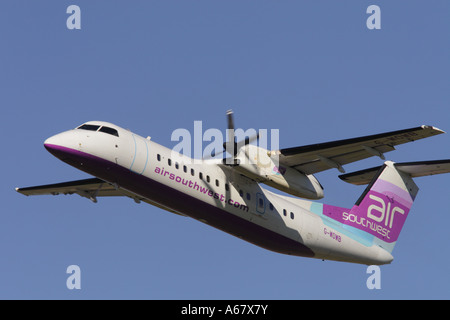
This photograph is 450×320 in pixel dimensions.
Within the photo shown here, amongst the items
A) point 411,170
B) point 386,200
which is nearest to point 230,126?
point 386,200

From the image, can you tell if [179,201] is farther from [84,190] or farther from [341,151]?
[84,190]

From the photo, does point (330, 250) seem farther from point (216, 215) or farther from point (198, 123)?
point (198, 123)

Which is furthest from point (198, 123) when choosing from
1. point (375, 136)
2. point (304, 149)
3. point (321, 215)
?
point (321, 215)

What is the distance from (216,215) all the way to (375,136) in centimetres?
462

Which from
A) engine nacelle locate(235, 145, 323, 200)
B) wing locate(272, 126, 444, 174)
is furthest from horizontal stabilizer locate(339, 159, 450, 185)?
engine nacelle locate(235, 145, 323, 200)

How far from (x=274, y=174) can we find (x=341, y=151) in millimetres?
1900

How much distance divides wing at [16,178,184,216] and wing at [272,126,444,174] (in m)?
4.06

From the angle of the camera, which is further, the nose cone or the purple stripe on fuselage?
the purple stripe on fuselage

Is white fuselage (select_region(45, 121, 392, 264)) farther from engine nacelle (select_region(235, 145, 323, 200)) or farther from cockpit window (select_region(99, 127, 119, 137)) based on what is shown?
engine nacelle (select_region(235, 145, 323, 200))

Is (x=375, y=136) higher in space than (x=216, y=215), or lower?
higher

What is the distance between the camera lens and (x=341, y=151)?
19344mm

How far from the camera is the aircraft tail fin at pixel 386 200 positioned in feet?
71.7

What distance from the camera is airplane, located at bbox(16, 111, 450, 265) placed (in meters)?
17.9

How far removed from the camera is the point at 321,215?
2130 cm
